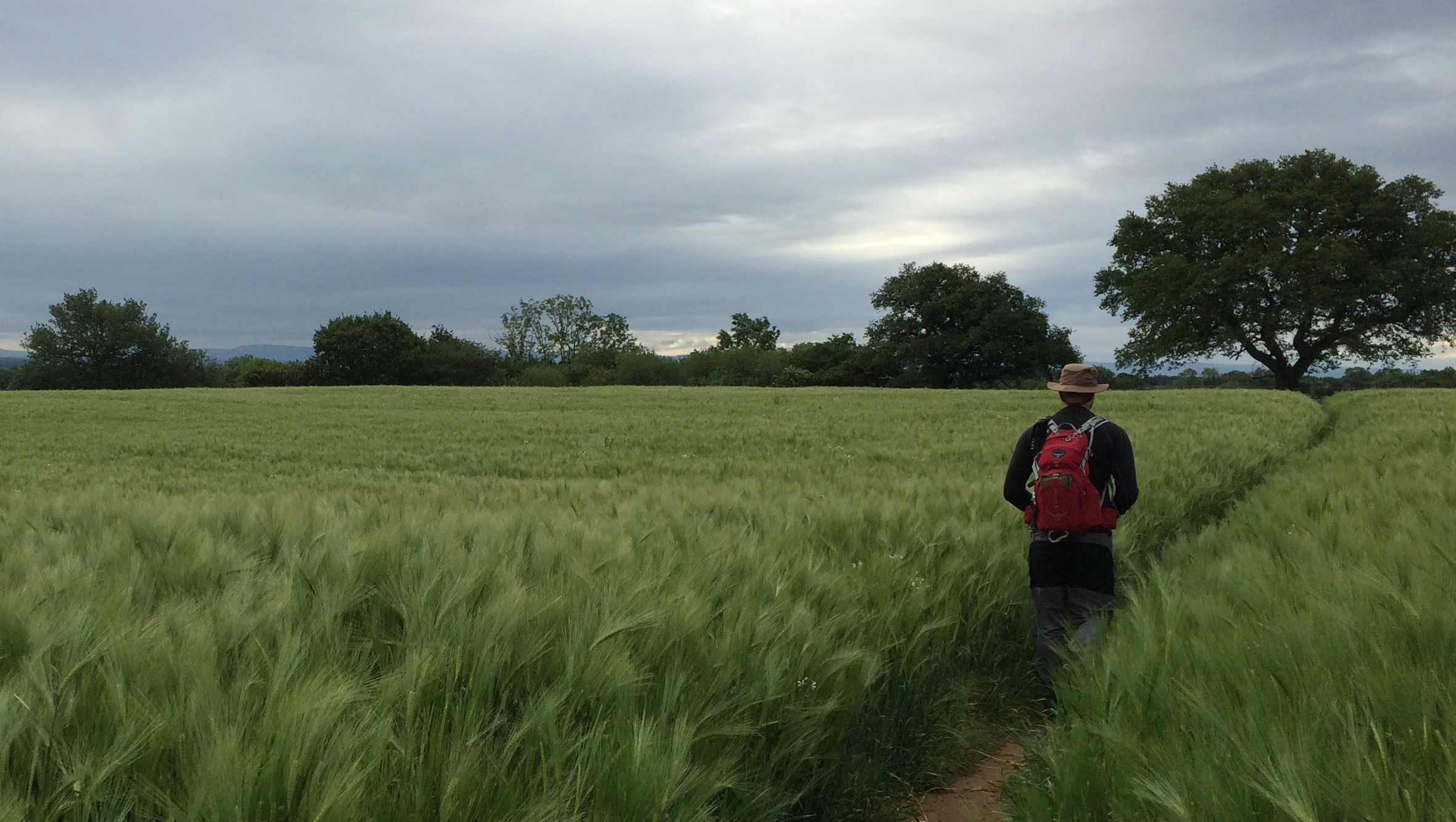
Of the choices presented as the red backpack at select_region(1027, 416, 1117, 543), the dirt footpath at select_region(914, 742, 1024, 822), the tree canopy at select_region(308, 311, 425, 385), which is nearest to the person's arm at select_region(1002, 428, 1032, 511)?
the red backpack at select_region(1027, 416, 1117, 543)

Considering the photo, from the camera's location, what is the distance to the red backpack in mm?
4418

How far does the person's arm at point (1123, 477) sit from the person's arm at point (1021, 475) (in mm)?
475

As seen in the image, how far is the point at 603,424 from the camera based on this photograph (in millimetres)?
21906

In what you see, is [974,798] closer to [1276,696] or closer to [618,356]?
[1276,696]

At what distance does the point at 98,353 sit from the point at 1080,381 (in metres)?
A: 108

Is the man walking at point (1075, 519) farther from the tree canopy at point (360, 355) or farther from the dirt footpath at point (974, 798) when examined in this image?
the tree canopy at point (360, 355)

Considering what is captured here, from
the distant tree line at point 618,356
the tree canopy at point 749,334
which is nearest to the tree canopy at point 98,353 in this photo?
the distant tree line at point 618,356

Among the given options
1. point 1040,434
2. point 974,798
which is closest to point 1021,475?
point 1040,434

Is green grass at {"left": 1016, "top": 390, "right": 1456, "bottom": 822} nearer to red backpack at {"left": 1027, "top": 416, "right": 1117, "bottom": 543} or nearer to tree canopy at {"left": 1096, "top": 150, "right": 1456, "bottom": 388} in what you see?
red backpack at {"left": 1027, "top": 416, "right": 1117, "bottom": 543}

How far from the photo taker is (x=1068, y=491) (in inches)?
174

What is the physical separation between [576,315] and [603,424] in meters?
111

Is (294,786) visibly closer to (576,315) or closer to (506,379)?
(506,379)

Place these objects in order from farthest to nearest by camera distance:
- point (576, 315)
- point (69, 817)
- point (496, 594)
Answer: point (576, 315) < point (496, 594) < point (69, 817)

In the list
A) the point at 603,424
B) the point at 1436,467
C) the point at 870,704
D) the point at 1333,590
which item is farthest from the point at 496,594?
the point at 603,424
